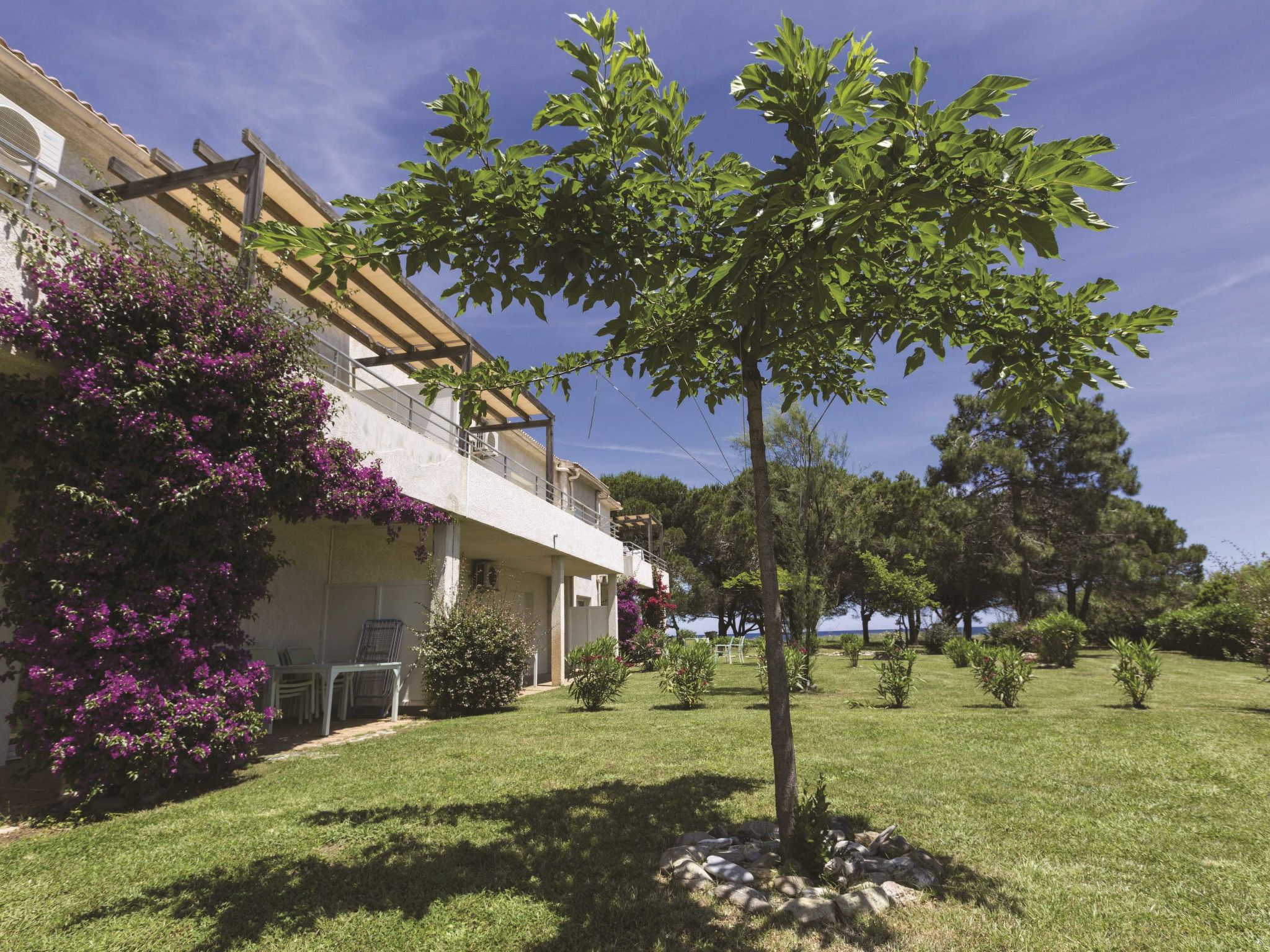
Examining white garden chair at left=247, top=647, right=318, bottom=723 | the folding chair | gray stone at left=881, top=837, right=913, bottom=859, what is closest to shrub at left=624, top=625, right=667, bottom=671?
the folding chair

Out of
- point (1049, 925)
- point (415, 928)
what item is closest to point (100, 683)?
point (415, 928)

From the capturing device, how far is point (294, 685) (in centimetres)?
954

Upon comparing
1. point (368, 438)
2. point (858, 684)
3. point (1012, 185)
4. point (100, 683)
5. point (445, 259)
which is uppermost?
point (368, 438)

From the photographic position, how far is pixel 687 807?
466 cm

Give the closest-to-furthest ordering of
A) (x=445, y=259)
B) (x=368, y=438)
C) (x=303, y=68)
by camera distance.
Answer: (x=445, y=259) < (x=303, y=68) < (x=368, y=438)

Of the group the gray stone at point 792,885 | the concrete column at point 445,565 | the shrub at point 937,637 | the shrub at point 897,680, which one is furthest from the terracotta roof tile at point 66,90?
the shrub at point 937,637

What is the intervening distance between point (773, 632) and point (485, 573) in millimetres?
13606

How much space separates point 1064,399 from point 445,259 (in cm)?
298

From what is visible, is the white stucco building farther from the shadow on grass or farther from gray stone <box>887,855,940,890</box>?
gray stone <box>887,855,940,890</box>

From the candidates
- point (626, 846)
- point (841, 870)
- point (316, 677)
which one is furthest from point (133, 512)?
point (316, 677)

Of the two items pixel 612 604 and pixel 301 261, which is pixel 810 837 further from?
pixel 612 604

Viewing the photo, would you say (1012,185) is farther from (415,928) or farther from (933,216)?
(415,928)

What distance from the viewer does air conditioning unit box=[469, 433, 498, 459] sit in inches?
480

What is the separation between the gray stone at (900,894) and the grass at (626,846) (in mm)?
58
